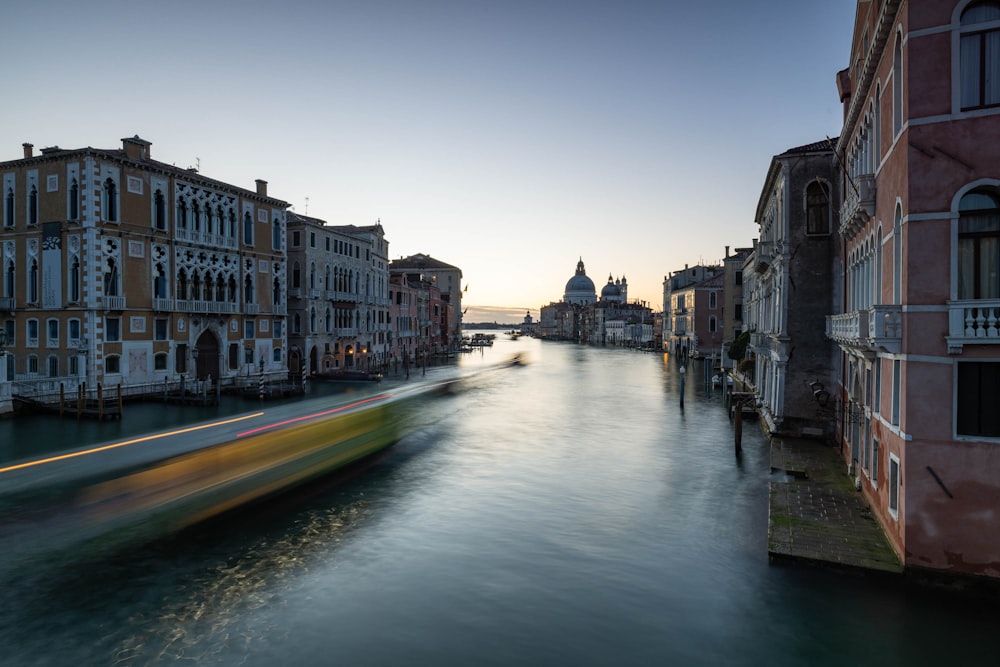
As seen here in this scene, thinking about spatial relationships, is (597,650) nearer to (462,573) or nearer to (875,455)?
(462,573)

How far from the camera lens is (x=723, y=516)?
14.9 meters

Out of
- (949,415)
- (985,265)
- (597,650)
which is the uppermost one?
(985,265)

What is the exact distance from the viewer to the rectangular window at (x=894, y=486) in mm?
10469

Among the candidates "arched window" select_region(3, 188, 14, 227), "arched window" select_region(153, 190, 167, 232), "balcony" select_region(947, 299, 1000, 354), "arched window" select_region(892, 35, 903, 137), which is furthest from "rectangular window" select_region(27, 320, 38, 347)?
"balcony" select_region(947, 299, 1000, 354)

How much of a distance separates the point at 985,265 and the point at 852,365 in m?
7.51

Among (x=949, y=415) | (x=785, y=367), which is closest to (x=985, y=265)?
(x=949, y=415)

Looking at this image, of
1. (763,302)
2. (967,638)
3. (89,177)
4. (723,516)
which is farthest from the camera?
(89,177)

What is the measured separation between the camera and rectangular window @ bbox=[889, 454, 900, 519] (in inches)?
412

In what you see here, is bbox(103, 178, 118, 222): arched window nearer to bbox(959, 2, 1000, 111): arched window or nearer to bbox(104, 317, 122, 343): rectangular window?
bbox(104, 317, 122, 343): rectangular window

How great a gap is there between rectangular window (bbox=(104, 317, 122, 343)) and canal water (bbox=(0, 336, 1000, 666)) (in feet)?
63.0

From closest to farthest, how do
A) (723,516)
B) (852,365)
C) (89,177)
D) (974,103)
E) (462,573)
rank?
(974,103)
(462,573)
(723,516)
(852,365)
(89,177)

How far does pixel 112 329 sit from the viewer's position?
31078 mm

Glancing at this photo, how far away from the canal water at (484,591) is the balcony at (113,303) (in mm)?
19309

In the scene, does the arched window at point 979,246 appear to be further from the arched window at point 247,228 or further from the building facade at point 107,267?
the arched window at point 247,228
